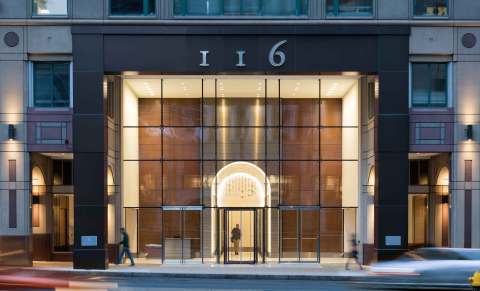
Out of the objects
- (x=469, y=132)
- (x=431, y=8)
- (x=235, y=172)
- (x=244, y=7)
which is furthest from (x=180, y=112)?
(x=469, y=132)

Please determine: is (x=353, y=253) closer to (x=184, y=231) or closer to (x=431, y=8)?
(x=184, y=231)

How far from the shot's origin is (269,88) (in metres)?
31.8

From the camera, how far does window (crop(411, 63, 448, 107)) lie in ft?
95.8

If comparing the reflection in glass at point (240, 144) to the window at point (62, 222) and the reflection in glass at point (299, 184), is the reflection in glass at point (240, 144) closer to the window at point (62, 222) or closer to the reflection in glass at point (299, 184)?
the reflection in glass at point (299, 184)

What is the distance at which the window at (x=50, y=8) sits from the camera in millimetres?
29000

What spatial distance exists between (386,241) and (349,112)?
249 inches

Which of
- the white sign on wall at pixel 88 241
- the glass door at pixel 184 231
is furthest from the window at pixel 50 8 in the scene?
the glass door at pixel 184 231

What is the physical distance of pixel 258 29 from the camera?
29078 mm

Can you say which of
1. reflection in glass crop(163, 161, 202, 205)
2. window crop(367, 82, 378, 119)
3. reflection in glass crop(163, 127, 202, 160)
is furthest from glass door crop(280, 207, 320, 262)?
window crop(367, 82, 378, 119)

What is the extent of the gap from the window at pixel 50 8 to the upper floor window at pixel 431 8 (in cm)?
1386

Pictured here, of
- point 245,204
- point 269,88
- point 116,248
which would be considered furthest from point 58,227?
point 269,88

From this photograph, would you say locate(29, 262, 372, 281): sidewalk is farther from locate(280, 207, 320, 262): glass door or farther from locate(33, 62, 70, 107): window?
locate(33, 62, 70, 107): window

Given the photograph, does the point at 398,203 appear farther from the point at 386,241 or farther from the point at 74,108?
the point at 74,108

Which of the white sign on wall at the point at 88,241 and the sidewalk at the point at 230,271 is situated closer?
the sidewalk at the point at 230,271
